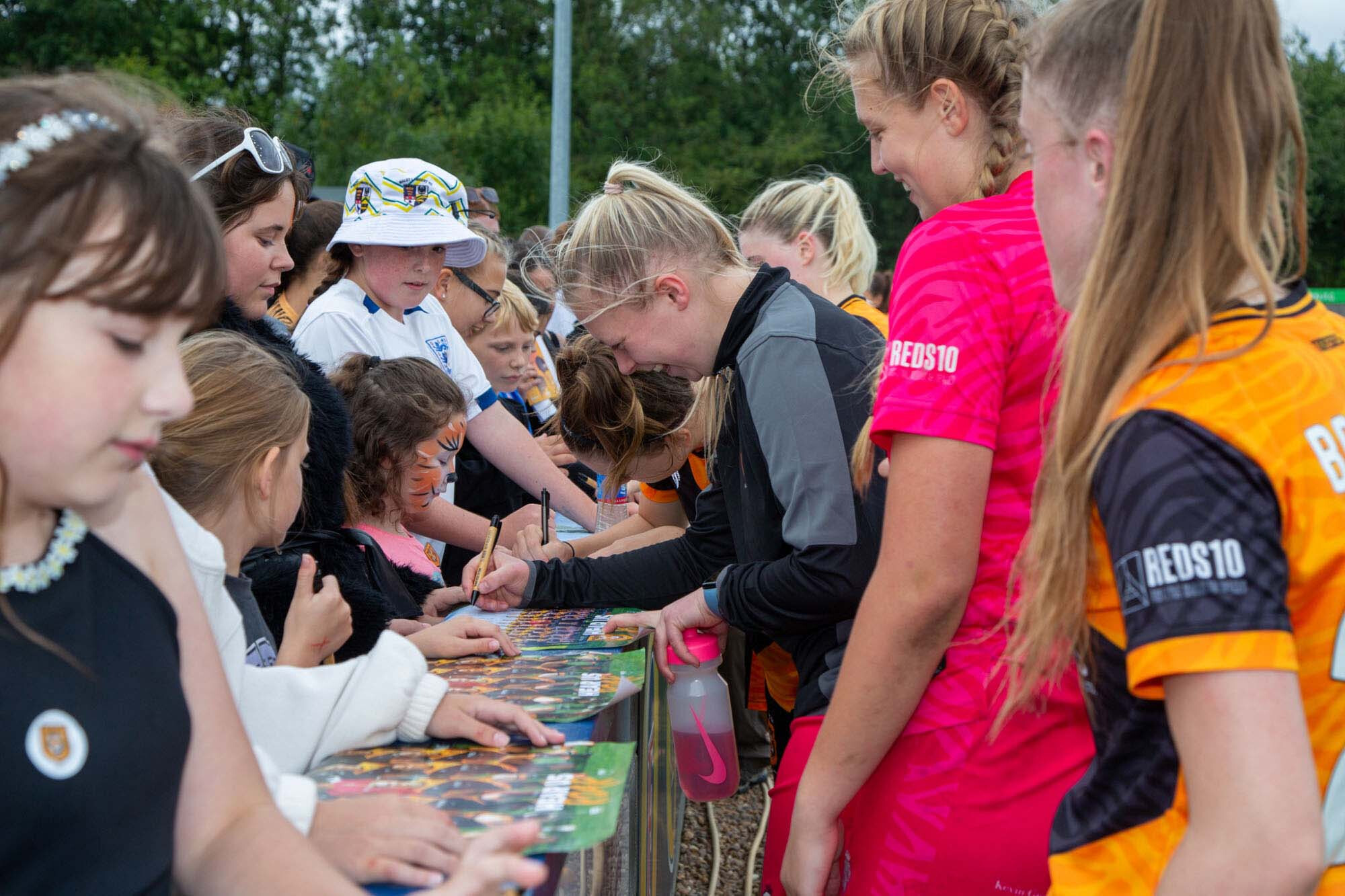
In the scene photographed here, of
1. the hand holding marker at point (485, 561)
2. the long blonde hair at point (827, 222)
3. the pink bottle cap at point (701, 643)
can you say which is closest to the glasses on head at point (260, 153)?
the hand holding marker at point (485, 561)

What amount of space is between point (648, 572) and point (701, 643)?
377 millimetres

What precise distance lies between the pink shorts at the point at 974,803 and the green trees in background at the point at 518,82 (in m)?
23.4

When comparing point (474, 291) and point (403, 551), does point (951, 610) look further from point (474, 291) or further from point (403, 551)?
point (474, 291)

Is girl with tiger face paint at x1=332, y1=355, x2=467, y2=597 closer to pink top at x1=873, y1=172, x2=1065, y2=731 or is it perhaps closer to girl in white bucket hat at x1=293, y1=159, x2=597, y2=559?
girl in white bucket hat at x1=293, y1=159, x2=597, y2=559

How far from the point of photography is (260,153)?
116 inches

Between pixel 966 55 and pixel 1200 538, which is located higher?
pixel 966 55

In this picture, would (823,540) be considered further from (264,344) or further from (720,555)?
(264,344)

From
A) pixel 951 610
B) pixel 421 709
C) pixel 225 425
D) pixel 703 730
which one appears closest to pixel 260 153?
pixel 225 425

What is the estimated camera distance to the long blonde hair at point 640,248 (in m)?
2.54

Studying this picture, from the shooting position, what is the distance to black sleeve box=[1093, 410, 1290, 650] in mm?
1034

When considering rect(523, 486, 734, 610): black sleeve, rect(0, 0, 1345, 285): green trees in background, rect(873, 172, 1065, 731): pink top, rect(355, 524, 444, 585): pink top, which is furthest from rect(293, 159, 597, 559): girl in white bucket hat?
rect(0, 0, 1345, 285): green trees in background

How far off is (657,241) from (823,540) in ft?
2.59

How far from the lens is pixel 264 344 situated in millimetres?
2678

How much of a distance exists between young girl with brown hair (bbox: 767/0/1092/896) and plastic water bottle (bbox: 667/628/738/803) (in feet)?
3.74
